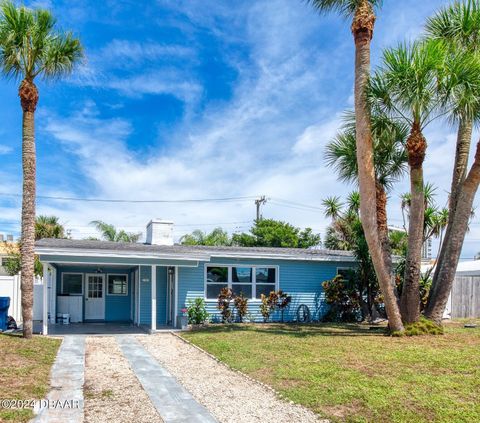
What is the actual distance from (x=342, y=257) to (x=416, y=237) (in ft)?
16.0

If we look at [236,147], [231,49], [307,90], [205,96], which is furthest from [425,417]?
[236,147]

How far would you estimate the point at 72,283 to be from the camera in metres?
19.0

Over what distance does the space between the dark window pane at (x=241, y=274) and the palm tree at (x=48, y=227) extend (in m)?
11.6

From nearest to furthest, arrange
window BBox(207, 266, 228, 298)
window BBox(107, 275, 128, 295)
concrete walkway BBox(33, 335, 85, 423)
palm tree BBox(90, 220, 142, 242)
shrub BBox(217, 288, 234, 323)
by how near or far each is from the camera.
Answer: concrete walkway BBox(33, 335, 85, 423), shrub BBox(217, 288, 234, 323), window BBox(207, 266, 228, 298), window BBox(107, 275, 128, 295), palm tree BBox(90, 220, 142, 242)

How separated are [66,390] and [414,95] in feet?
31.9

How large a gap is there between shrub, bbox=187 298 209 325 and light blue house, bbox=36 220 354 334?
36 centimetres

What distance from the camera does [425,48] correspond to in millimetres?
11867

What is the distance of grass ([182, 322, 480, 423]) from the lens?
Result: 6125 mm

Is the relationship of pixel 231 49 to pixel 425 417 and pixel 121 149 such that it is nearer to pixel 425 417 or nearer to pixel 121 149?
pixel 121 149

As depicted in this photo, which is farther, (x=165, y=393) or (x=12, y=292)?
(x=12, y=292)

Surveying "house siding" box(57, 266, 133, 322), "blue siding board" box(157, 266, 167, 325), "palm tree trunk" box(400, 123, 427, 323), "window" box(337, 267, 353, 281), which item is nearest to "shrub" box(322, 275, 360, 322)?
"window" box(337, 267, 353, 281)

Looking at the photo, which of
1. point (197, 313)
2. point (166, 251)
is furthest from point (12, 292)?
point (197, 313)

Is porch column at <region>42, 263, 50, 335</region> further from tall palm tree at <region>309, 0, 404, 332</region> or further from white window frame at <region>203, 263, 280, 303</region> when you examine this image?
tall palm tree at <region>309, 0, 404, 332</region>

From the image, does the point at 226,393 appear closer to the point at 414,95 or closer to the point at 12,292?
the point at 414,95
